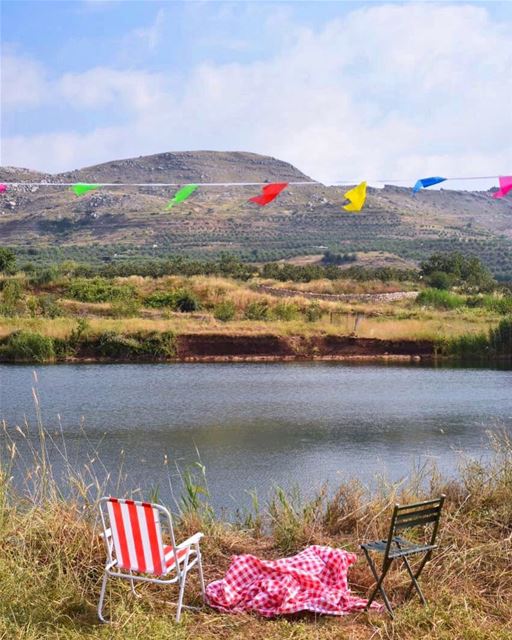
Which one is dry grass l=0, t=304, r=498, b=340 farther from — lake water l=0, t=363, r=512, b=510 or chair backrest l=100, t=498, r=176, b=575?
→ chair backrest l=100, t=498, r=176, b=575

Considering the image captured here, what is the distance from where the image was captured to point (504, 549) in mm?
6570

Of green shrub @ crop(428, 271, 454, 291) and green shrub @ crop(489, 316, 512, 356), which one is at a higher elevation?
green shrub @ crop(428, 271, 454, 291)

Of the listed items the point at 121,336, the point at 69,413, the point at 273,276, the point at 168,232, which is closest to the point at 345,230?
the point at 168,232

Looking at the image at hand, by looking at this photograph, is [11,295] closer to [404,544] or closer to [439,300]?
[439,300]

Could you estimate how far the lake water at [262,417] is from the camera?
12441 mm

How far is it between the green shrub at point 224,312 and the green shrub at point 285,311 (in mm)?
1746

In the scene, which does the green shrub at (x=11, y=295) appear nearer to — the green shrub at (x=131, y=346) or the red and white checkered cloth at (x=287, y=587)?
the green shrub at (x=131, y=346)

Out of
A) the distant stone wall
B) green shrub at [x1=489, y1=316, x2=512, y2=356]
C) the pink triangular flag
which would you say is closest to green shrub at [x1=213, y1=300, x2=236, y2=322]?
the distant stone wall

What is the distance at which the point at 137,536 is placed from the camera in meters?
5.46

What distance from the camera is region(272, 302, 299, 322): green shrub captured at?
36.5 metres

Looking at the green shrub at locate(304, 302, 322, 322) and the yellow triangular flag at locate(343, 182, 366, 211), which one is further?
the green shrub at locate(304, 302, 322, 322)

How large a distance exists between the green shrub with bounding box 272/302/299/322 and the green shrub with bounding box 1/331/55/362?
10328 millimetres

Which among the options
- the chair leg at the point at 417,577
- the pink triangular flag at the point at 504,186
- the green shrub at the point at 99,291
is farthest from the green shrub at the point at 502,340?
the chair leg at the point at 417,577

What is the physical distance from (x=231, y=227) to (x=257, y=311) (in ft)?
180
